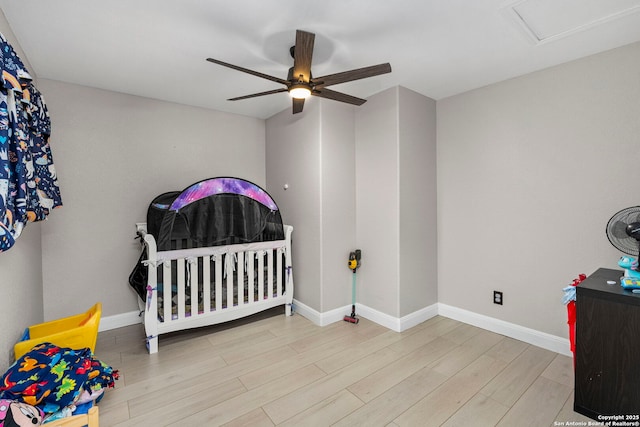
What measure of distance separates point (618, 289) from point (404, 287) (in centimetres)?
148

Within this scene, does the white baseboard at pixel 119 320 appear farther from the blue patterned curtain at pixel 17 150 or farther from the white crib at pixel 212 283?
the blue patterned curtain at pixel 17 150

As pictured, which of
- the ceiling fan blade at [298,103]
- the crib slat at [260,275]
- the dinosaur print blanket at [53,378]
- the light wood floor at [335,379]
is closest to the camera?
the dinosaur print blanket at [53,378]

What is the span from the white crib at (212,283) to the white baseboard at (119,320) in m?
0.24

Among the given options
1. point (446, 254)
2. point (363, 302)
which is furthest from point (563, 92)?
point (363, 302)

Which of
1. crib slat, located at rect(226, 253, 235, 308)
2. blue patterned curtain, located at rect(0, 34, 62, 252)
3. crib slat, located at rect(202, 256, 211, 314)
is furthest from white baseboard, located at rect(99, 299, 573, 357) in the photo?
blue patterned curtain, located at rect(0, 34, 62, 252)

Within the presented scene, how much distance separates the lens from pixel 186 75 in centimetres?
249

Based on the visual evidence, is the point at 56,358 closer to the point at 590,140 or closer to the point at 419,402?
the point at 419,402

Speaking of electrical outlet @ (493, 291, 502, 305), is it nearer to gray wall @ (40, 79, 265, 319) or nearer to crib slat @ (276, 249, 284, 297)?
crib slat @ (276, 249, 284, 297)

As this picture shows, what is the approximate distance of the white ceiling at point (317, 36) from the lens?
5.37 feet

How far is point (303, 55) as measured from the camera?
1.68 m

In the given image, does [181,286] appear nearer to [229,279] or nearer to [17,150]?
[229,279]

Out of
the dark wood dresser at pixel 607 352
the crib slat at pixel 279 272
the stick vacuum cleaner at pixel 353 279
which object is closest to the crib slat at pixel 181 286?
the crib slat at pixel 279 272

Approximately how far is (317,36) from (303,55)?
0.32 m

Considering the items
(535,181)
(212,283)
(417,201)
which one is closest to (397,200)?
(417,201)
